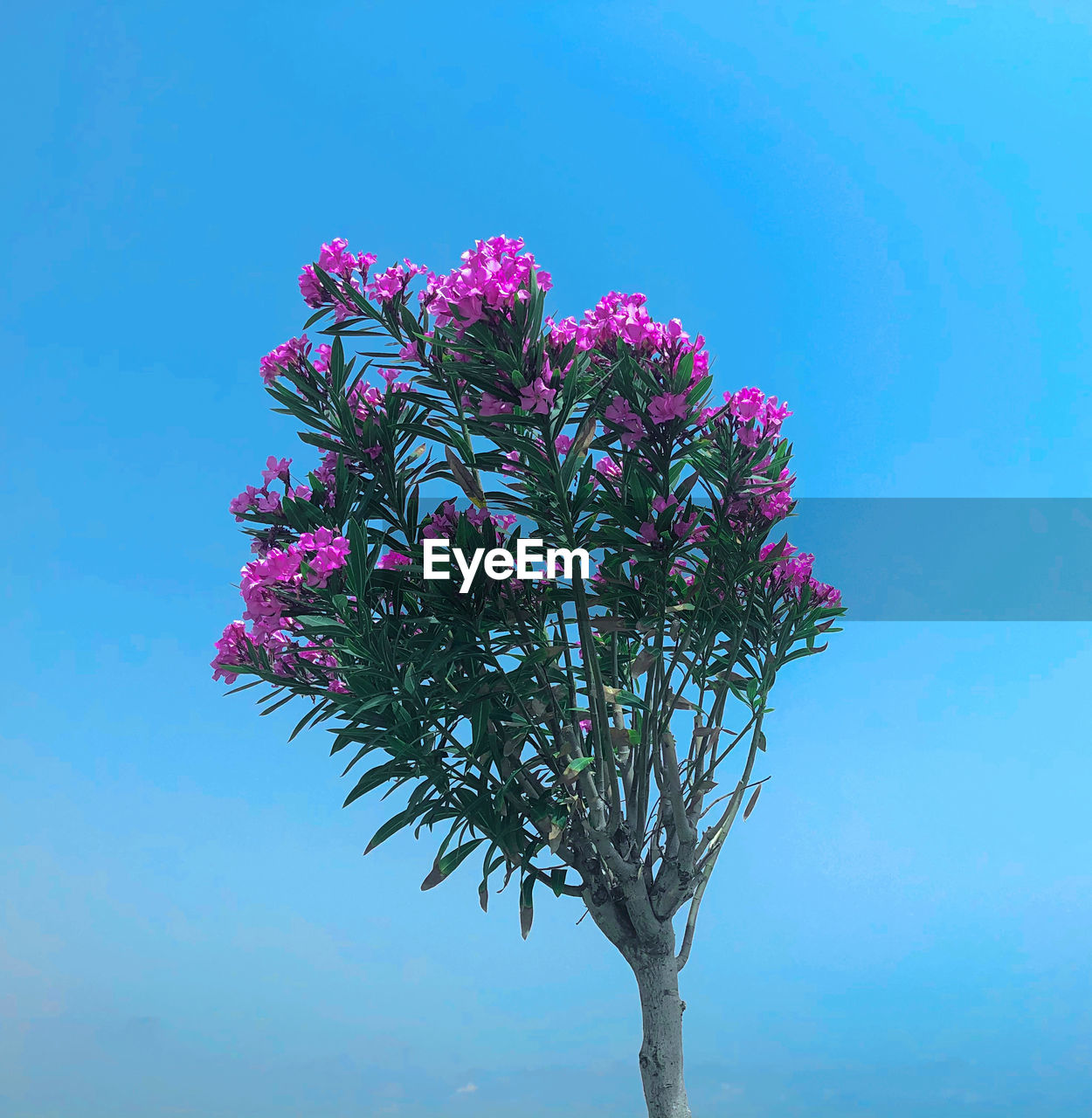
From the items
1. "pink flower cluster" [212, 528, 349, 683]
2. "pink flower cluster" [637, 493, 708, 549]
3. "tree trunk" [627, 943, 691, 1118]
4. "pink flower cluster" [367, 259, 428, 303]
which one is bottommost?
"tree trunk" [627, 943, 691, 1118]

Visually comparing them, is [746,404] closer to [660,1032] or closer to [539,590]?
[539,590]

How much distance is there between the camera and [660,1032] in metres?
3.67

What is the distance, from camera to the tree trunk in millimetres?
3619

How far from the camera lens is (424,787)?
3.44 metres

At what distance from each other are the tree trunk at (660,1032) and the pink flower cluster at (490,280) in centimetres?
246

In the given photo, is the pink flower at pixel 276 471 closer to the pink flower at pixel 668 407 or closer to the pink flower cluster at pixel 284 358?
the pink flower cluster at pixel 284 358

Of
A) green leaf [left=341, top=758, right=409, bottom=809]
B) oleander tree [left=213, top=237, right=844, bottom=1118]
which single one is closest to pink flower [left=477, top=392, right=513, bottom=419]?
oleander tree [left=213, top=237, right=844, bottom=1118]

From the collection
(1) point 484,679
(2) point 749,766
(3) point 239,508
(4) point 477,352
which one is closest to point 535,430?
(4) point 477,352

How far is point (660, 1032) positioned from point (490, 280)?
9.24ft

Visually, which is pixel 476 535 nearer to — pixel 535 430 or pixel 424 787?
pixel 535 430

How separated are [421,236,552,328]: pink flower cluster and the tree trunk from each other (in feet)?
8.08

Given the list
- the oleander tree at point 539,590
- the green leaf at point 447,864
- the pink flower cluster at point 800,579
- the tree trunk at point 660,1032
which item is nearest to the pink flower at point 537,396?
the oleander tree at point 539,590

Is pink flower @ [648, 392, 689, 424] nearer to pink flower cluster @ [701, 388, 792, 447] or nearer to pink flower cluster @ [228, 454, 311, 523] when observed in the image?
pink flower cluster @ [701, 388, 792, 447]

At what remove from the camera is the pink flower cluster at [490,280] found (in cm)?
296
